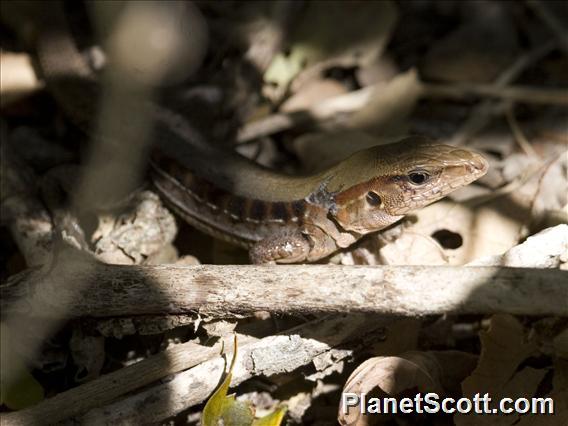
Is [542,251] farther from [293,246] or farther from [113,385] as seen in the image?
[113,385]

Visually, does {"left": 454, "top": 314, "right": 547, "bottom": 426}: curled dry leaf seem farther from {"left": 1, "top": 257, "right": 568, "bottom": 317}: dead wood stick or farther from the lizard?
the lizard

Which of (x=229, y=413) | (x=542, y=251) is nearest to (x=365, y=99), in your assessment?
(x=542, y=251)

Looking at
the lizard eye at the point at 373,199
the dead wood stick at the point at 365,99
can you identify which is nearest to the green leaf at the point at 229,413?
the lizard eye at the point at 373,199

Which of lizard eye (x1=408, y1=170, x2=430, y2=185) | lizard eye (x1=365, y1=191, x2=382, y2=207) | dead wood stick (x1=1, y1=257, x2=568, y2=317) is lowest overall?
dead wood stick (x1=1, y1=257, x2=568, y2=317)

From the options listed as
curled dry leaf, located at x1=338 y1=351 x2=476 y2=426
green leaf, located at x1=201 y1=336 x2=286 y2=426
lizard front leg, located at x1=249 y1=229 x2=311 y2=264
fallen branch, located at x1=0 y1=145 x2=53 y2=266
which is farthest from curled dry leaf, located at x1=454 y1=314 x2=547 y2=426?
fallen branch, located at x1=0 y1=145 x2=53 y2=266

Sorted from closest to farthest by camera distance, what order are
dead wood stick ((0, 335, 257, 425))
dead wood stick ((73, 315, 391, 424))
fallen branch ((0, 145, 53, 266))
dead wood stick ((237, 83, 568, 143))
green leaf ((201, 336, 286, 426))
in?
green leaf ((201, 336, 286, 426)) < dead wood stick ((0, 335, 257, 425)) < dead wood stick ((73, 315, 391, 424)) < fallen branch ((0, 145, 53, 266)) < dead wood stick ((237, 83, 568, 143))

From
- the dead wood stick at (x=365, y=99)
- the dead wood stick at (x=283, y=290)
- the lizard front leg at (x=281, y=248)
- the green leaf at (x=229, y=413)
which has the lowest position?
the green leaf at (x=229, y=413)

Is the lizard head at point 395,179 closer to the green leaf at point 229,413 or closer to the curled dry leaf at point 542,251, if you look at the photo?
the curled dry leaf at point 542,251

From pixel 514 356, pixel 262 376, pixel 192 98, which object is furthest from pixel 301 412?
pixel 192 98

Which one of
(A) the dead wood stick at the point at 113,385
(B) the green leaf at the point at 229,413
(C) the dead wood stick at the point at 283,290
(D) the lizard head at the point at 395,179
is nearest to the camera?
(C) the dead wood stick at the point at 283,290
